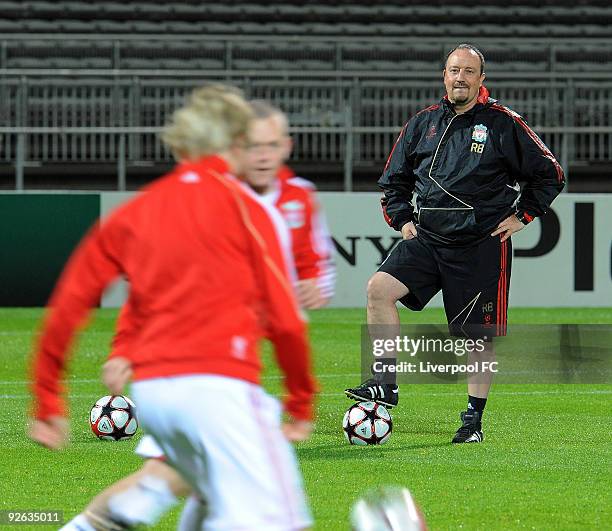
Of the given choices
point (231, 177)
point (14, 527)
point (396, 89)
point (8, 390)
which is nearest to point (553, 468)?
point (14, 527)

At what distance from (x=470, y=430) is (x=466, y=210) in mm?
1247

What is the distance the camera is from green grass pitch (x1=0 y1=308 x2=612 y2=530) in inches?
229

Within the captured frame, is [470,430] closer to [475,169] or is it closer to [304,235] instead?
[475,169]

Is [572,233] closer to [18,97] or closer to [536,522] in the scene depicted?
[18,97]

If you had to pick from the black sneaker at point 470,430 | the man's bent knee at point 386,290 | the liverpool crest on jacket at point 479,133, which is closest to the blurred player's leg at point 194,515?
the man's bent knee at point 386,290

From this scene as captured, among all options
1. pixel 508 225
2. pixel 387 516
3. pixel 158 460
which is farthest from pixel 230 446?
pixel 508 225

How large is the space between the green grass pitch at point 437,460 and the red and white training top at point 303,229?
1019mm

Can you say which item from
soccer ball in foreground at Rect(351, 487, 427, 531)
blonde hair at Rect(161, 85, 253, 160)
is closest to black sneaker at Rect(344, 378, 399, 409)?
soccer ball in foreground at Rect(351, 487, 427, 531)

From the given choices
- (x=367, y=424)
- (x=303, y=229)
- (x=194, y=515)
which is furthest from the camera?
(x=367, y=424)

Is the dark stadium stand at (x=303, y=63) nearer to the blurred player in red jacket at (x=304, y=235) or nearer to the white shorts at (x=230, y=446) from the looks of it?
the blurred player in red jacket at (x=304, y=235)

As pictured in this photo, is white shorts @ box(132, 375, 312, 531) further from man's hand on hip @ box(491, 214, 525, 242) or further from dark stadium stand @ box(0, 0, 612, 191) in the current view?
dark stadium stand @ box(0, 0, 612, 191)

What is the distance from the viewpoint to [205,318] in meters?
3.34

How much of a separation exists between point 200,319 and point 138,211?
0.31 meters

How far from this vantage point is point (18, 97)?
18.8 metres
